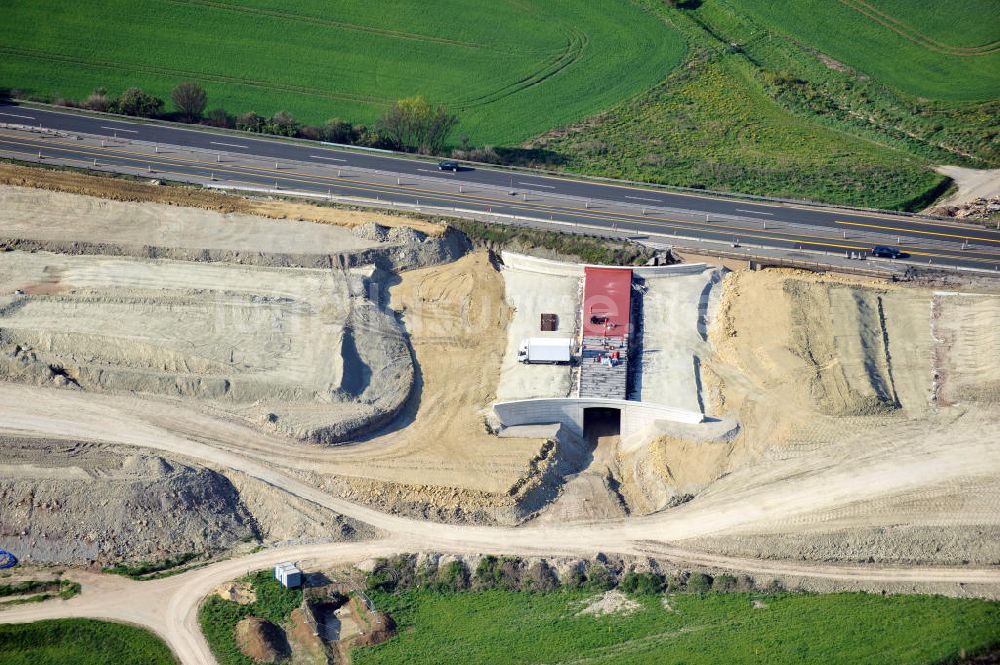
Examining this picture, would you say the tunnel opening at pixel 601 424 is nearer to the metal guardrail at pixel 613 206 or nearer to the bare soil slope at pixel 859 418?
the bare soil slope at pixel 859 418

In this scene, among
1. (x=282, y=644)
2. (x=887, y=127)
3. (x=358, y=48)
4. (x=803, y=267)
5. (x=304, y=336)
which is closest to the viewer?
(x=282, y=644)

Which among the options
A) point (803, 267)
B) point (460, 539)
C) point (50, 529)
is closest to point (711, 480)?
point (460, 539)

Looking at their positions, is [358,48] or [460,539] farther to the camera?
[358,48]

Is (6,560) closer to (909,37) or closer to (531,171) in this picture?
(531,171)

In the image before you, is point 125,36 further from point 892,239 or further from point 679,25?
point 892,239

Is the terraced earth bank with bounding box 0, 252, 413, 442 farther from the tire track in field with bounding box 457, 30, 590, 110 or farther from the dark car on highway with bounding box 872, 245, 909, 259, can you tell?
the dark car on highway with bounding box 872, 245, 909, 259

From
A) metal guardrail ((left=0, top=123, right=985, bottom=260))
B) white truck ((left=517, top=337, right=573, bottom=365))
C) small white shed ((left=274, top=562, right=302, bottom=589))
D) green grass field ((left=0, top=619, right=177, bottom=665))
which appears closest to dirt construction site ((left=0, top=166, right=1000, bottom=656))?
white truck ((left=517, top=337, right=573, bottom=365))

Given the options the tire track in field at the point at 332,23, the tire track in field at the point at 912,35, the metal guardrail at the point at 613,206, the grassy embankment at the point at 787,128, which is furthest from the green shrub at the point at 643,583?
the tire track in field at the point at 912,35
